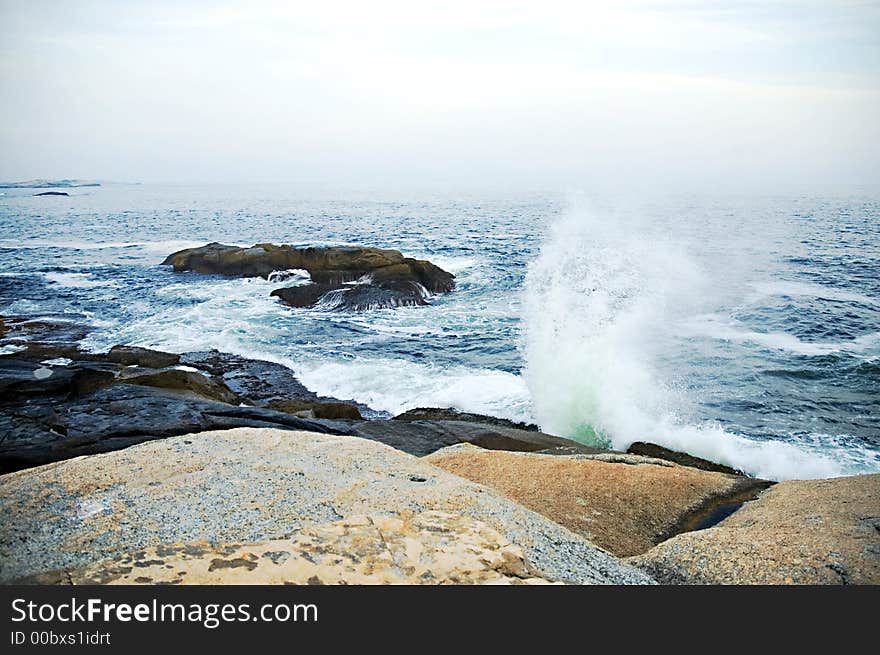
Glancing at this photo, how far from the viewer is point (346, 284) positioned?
20484mm

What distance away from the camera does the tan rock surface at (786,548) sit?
11.0 feet

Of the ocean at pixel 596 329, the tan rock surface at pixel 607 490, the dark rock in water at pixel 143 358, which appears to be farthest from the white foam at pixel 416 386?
the tan rock surface at pixel 607 490

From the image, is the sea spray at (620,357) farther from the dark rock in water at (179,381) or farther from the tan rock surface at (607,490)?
the dark rock in water at (179,381)

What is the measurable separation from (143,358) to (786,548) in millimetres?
11334

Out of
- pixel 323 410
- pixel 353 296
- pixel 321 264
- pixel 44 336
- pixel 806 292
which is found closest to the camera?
pixel 323 410

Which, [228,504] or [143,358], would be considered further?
[143,358]

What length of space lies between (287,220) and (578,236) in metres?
27.6

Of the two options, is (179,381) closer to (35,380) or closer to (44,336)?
(35,380)

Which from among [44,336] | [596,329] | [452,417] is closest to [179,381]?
[452,417]

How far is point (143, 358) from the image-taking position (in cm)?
1167

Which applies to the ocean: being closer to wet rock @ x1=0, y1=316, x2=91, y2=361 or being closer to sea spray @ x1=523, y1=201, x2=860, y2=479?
sea spray @ x1=523, y1=201, x2=860, y2=479

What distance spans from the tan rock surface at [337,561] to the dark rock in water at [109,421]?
12.0ft

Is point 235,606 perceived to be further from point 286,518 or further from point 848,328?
point 848,328

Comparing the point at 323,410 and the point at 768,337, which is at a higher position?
the point at 768,337
